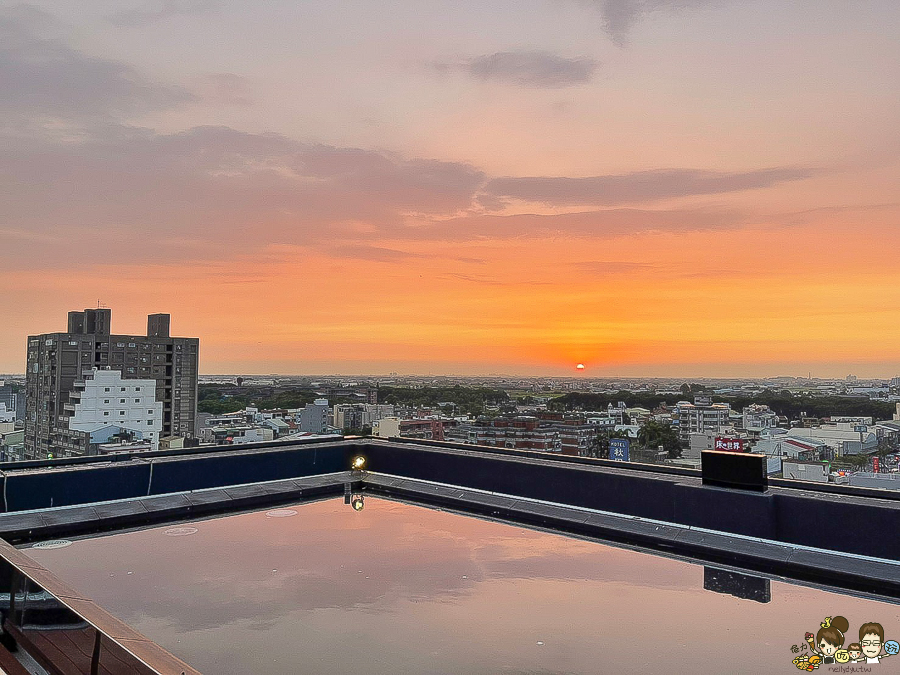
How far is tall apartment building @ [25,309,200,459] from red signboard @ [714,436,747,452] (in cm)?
993

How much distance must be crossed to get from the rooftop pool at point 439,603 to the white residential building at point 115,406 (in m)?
7.07

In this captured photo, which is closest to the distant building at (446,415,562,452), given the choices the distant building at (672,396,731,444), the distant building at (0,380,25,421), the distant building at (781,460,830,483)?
the distant building at (672,396,731,444)

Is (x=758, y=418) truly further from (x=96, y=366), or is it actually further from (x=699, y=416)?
(x=96, y=366)

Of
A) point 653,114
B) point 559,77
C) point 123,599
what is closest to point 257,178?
point 559,77

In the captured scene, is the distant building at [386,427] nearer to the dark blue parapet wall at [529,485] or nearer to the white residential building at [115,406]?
the dark blue parapet wall at [529,485]

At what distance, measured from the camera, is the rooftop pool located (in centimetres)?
336

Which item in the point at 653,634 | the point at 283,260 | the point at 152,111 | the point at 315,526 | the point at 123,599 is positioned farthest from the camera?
the point at 283,260

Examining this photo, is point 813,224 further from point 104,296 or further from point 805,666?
point 104,296

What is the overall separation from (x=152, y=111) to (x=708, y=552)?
11.4 meters

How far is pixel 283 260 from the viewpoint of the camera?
15.8m

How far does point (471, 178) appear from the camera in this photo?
1312cm

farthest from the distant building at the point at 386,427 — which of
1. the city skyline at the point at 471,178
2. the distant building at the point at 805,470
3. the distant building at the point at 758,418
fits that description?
the distant building at the point at 805,470

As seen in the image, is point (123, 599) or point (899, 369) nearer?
point (123, 599)

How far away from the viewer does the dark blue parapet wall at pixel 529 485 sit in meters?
5.23
